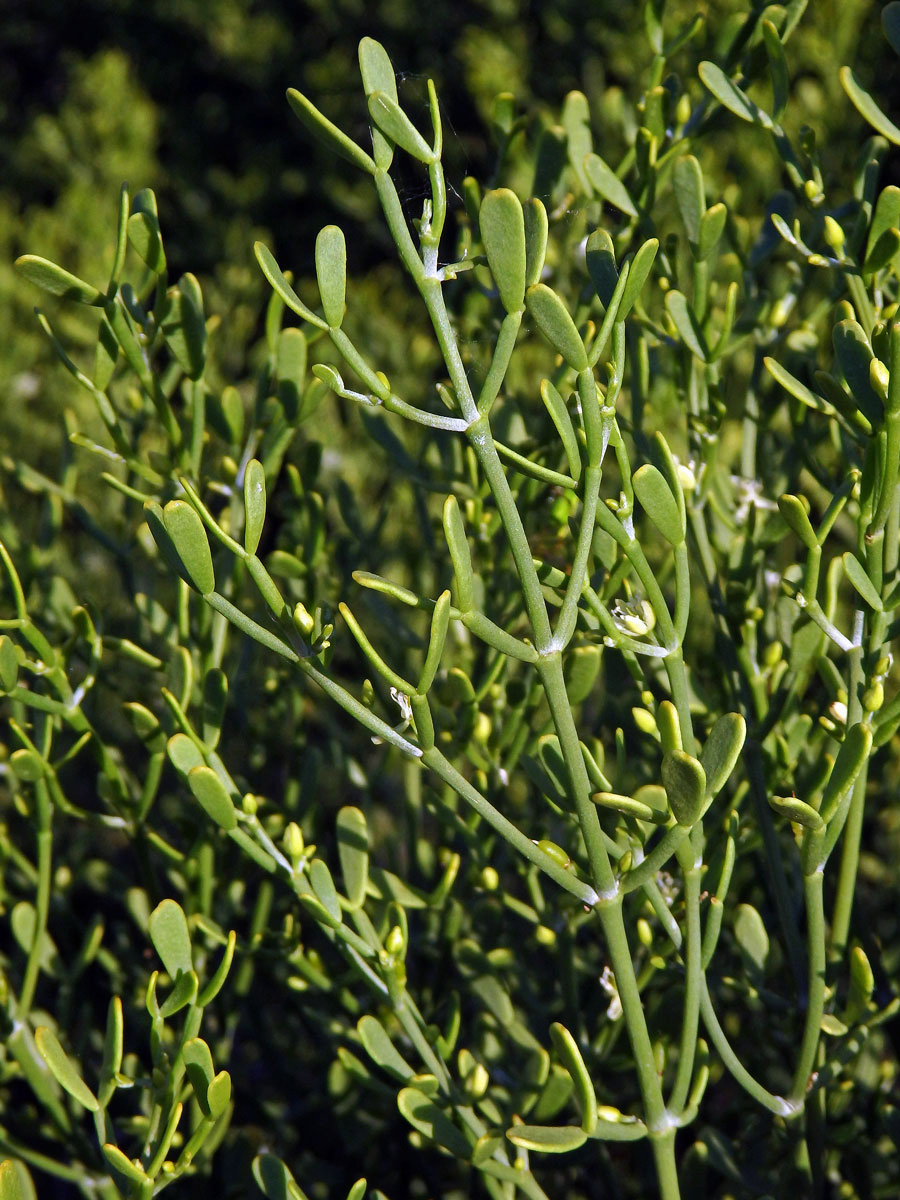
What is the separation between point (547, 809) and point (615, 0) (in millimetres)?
2010

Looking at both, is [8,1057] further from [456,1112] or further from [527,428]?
[527,428]

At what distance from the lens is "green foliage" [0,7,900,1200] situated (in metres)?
0.49

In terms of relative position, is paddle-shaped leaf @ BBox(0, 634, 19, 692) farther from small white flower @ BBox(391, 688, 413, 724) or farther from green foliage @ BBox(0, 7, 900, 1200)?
small white flower @ BBox(391, 688, 413, 724)

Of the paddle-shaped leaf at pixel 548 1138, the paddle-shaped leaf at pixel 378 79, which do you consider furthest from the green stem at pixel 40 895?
the paddle-shaped leaf at pixel 378 79

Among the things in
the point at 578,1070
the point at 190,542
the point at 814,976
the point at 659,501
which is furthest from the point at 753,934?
the point at 190,542

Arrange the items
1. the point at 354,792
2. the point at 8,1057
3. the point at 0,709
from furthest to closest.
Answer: the point at 354,792
the point at 0,709
the point at 8,1057

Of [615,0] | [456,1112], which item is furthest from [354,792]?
[615,0]

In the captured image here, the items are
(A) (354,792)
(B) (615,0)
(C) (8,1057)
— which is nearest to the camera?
(C) (8,1057)

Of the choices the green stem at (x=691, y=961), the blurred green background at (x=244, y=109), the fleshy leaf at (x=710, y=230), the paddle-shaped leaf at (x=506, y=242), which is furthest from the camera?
the blurred green background at (x=244, y=109)

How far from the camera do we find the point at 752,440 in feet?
2.62

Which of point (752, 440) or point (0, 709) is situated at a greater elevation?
point (752, 440)

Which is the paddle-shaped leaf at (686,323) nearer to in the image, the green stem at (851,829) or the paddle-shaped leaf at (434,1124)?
the green stem at (851,829)

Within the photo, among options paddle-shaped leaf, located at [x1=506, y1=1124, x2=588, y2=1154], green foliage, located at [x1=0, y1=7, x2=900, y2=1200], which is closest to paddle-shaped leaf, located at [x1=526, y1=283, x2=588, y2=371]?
green foliage, located at [x1=0, y1=7, x2=900, y2=1200]

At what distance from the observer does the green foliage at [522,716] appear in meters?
0.49
